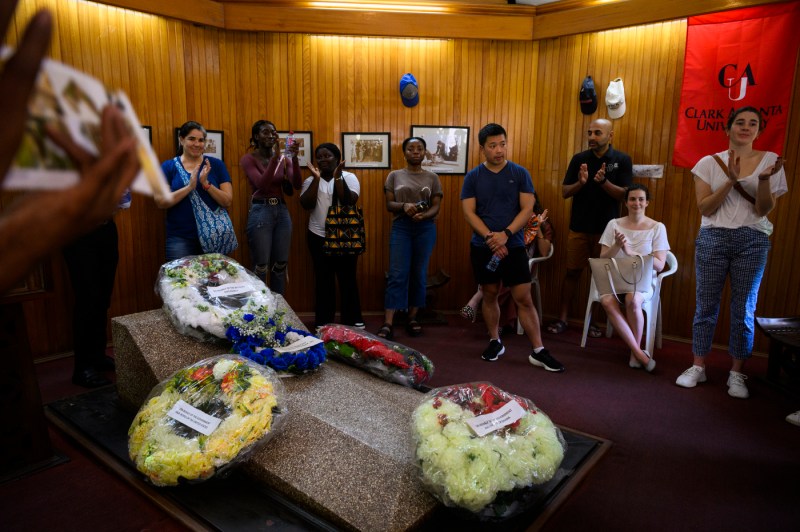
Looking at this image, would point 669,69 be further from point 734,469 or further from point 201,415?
point 201,415

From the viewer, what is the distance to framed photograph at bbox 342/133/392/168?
525cm

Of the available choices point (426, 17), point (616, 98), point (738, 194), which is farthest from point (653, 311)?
point (426, 17)

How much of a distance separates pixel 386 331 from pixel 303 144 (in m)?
2.01

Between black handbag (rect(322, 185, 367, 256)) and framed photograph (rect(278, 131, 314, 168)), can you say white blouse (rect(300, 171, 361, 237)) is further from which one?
framed photograph (rect(278, 131, 314, 168))

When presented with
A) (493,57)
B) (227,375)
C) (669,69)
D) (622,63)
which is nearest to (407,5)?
(493,57)

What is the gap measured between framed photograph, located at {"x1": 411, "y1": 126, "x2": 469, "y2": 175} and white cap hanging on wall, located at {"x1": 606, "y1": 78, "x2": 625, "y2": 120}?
1351mm

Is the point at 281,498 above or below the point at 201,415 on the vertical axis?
below

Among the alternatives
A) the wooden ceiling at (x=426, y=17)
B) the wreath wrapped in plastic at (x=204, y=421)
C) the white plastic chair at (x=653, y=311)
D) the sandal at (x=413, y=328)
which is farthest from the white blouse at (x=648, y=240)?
the wreath wrapped in plastic at (x=204, y=421)

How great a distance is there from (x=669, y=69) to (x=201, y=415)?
14.9 ft

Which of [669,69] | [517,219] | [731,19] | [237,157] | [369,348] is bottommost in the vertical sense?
[369,348]

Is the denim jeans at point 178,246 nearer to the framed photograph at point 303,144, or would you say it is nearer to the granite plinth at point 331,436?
the granite plinth at point 331,436

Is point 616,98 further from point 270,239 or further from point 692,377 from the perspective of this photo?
point 270,239

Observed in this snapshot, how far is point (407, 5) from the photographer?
16.5 feet

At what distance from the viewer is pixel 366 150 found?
5.29 metres
